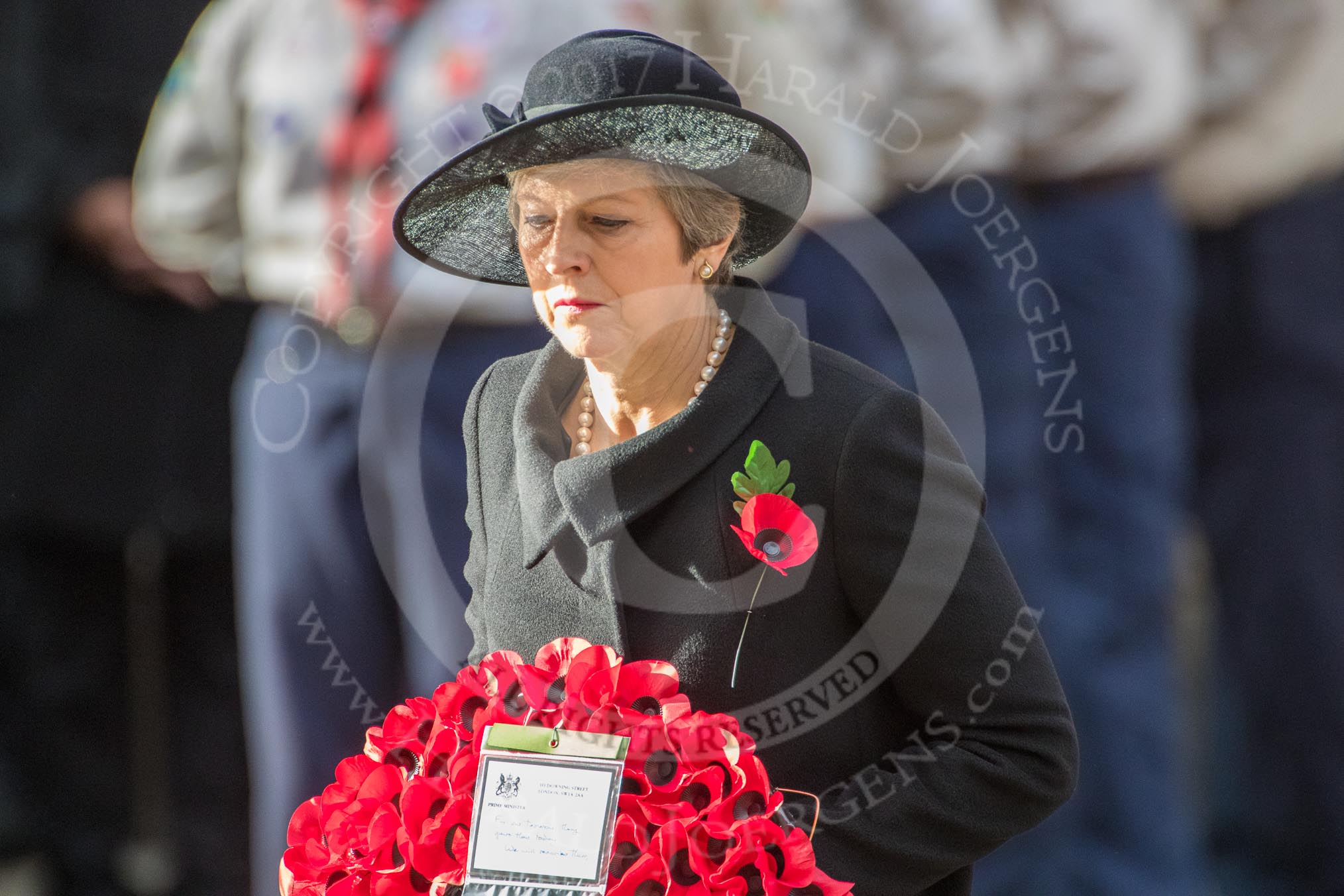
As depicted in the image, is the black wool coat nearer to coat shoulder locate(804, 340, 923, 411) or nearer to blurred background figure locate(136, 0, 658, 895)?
coat shoulder locate(804, 340, 923, 411)

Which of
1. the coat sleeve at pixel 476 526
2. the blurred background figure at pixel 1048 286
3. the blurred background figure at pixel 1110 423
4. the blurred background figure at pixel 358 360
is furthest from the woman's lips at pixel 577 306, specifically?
the blurred background figure at pixel 1110 423

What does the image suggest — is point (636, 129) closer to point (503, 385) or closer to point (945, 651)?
point (503, 385)

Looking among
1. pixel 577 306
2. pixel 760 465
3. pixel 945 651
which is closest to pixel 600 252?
pixel 577 306

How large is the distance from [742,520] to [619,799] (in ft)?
1.04

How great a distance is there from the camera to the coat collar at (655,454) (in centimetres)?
172

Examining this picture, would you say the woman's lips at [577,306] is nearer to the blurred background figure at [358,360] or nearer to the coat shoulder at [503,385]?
the coat shoulder at [503,385]

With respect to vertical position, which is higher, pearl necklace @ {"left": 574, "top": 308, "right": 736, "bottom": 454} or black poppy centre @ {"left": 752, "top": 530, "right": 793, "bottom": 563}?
pearl necklace @ {"left": 574, "top": 308, "right": 736, "bottom": 454}

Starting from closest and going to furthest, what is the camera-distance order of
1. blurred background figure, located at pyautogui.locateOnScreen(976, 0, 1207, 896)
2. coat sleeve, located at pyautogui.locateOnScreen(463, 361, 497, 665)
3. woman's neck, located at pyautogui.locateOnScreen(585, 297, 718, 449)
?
woman's neck, located at pyautogui.locateOnScreen(585, 297, 718, 449) → coat sleeve, located at pyautogui.locateOnScreen(463, 361, 497, 665) → blurred background figure, located at pyautogui.locateOnScreen(976, 0, 1207, 896)

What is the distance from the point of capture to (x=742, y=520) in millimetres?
1676

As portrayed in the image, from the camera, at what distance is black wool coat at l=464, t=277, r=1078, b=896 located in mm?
1661

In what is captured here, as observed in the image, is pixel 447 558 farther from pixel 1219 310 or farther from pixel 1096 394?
pixel 1219 310

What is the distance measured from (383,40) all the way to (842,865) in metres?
1.88

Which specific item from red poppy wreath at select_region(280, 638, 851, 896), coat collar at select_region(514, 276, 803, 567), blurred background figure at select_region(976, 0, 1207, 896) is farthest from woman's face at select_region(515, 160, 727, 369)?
blurred background figure at select_region(976, 0, 1207, 896)

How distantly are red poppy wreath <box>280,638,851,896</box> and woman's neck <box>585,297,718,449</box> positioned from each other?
11.4 inches
